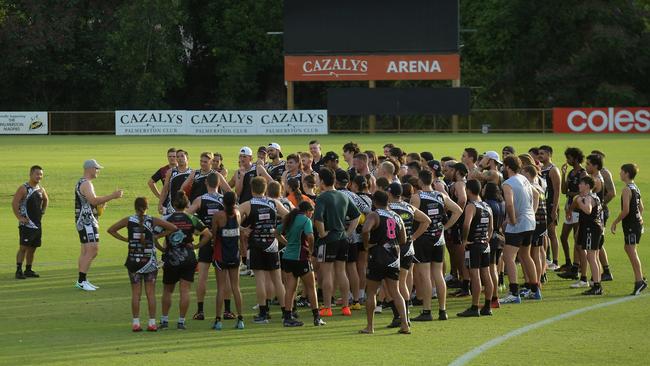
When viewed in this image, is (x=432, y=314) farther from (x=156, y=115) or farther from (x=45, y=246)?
(x=156, y=115)

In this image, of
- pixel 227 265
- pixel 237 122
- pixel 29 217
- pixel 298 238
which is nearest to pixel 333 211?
pixel 298 238

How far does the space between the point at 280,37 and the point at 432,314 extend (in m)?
60.4

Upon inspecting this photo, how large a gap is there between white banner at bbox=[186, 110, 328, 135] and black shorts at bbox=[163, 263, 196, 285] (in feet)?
154

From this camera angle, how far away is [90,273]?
18125mm

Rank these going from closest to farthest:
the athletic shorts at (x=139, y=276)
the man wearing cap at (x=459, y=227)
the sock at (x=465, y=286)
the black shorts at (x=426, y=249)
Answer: the athletic shorts at (x=139, y=276)
the black shorts at (x=426, y=249)
the man wearing cap at (x=459, y=227)
the sock at (x=465, y=286)

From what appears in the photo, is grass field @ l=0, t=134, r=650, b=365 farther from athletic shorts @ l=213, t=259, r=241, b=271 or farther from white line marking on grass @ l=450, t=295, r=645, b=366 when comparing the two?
athletic shorts @ l=213, t=259, r=241, b=271

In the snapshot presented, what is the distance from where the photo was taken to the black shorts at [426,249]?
13875 millimetres

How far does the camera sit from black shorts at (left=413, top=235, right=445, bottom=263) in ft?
45.5

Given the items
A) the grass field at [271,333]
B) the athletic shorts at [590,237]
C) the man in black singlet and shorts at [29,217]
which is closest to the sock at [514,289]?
the grass field at [271,333]

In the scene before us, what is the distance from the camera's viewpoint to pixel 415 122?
212 feet

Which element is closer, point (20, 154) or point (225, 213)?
point (225, 213)

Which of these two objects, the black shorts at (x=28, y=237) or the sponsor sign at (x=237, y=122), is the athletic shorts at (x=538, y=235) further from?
the sponsor sign at (x=237, y=122)

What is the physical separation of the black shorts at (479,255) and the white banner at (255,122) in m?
46.1

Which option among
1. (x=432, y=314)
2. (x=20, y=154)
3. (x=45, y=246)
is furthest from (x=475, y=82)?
(x=432, y=314)
